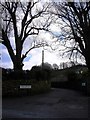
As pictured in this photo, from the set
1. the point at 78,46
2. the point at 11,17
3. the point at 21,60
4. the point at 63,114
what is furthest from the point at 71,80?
the point at 63,114

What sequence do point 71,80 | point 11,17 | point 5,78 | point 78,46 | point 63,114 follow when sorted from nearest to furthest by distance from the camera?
point 63,114
point 5,78
point 11,17
point 78,46
point 71,80

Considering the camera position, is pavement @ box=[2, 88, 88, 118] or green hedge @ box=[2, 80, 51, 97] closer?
pavement @ box=[2, 88, 88, 118]

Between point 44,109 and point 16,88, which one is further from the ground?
point 16,88

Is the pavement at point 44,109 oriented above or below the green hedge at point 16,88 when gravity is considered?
below

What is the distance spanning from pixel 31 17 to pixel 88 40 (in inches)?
270

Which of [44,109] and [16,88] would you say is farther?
[16,88]

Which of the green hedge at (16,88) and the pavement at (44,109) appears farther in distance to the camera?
the green hedge at (16,88)

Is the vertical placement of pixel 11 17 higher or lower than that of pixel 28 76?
higher

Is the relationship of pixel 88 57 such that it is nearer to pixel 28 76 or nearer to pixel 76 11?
pixel 76 11

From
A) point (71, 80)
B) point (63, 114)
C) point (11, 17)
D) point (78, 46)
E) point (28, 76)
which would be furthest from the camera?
point (71, 80)

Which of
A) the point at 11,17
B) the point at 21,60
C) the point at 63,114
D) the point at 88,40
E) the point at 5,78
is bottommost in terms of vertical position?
the point at 63,114

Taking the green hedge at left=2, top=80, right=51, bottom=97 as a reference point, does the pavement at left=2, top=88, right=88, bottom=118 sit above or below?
below

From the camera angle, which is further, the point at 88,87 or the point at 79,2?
the point at 79,2

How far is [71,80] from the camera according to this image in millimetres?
40844
